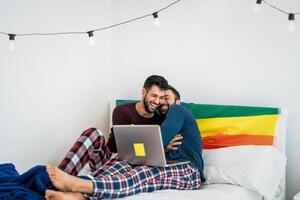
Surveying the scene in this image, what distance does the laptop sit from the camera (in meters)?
2.01

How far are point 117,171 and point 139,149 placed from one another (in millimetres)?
182

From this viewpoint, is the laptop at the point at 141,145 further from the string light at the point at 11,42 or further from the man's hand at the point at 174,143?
the string light at the point at 11,42

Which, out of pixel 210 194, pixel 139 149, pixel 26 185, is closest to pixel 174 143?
pixel 139 149

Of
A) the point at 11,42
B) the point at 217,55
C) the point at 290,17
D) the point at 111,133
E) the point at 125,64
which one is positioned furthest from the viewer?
the point at 125,64

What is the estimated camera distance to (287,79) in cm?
251

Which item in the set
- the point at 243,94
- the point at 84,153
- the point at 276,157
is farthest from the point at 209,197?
the point at 243,94

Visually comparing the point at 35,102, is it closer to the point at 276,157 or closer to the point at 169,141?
the point at 169,141

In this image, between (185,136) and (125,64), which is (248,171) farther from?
(125,64)

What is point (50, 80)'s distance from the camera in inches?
111

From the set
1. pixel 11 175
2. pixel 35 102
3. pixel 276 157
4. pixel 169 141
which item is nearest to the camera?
pixel 11 175

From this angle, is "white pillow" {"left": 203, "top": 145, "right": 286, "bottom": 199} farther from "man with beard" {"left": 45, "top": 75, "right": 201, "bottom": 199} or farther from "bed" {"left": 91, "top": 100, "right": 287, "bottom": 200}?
"man with beard" {"left": 45, "top": 75, "right": 201, "bottom": 199}

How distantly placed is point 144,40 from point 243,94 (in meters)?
0.94

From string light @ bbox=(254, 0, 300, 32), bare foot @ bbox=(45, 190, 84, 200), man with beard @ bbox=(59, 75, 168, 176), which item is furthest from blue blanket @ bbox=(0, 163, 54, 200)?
string light @ bbox=(254, 0, 300, 32)

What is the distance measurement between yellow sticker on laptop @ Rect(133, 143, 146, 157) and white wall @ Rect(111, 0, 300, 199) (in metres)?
0.90
